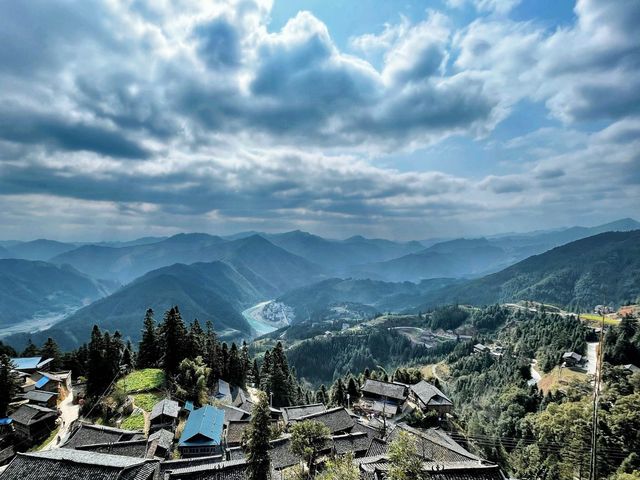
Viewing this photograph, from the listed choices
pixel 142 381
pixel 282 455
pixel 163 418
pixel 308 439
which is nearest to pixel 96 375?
pixel 142 381

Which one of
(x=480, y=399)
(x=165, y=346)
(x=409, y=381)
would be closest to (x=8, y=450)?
(x=165, y=346)

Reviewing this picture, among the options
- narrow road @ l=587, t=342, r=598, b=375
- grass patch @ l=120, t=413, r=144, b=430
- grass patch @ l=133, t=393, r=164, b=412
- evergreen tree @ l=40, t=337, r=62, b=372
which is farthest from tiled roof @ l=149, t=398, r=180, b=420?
narrow road @ l=587, t=342, r=598, b=375

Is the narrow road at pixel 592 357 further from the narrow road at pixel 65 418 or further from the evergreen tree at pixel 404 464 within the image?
the narrow road at pixel 65 418

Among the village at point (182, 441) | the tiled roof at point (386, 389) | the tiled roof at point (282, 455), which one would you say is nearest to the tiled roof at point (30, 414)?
the village at point (182, 441)

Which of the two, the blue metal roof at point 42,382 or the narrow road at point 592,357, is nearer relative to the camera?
the blue metal roof at point 42,382

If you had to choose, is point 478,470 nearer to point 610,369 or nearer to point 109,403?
point 109,403

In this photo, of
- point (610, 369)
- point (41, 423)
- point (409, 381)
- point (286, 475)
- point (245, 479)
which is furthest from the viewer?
point (409, 381)
